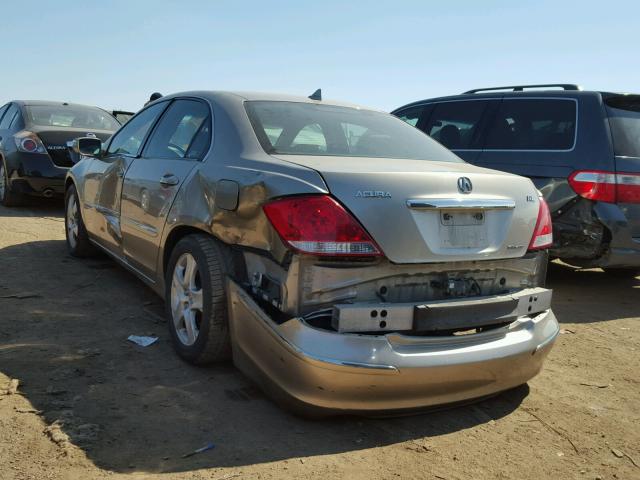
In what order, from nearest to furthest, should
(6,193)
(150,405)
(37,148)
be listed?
1. (150,405)
2. (37,148)
3. (6,193)

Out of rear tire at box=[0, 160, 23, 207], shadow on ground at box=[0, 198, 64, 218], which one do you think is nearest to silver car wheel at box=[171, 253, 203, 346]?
shadow on ground at box=[0, 198, 64, 218]

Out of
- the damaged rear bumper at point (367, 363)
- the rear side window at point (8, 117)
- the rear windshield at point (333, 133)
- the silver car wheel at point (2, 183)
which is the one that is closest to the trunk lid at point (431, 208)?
the rear windshield at point (333, 133)

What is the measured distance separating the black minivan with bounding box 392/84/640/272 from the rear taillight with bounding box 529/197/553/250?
213cm

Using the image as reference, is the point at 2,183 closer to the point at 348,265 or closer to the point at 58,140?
the point at 58,140

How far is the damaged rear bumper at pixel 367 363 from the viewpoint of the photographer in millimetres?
2506

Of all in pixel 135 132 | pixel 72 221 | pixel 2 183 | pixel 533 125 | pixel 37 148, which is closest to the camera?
pixel 135 132

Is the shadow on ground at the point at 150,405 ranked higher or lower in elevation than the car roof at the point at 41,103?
lower

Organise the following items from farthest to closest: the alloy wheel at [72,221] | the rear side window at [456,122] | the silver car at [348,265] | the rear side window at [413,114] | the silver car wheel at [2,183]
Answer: the silver car wheel at [2,183], the rear side window at [413,114], the rear side window at [456,122], the alloy wheel at [72,221], the silver car at [348,265]

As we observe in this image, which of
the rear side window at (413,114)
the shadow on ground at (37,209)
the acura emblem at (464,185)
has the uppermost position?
the rear side window at (413,114)

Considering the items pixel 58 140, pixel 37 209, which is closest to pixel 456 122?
pixel 58 140

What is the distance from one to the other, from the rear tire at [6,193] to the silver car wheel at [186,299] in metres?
6.03

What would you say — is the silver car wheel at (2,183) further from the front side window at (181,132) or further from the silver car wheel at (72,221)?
the front side window at (181,132)

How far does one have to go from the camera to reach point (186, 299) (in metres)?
3.44

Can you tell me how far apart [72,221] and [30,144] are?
3033 mm
